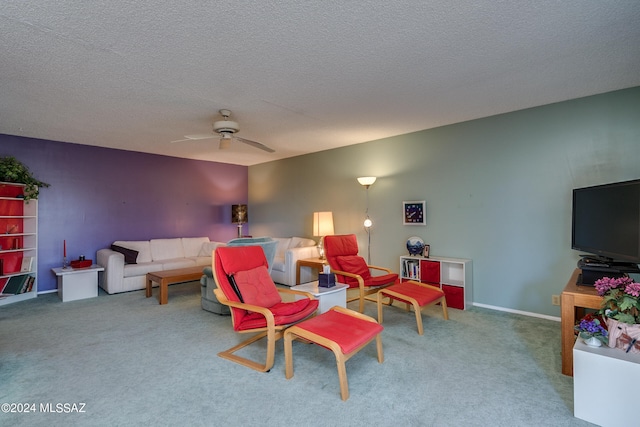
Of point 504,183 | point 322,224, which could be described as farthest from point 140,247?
point 504,183

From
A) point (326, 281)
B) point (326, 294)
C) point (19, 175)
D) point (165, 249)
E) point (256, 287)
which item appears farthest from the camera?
point (165, 249)

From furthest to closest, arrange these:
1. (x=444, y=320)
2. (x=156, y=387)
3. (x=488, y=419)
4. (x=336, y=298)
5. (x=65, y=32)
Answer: (x=444, y=320) < (x=336, y=298) < (x=156, y=387) < (x=65, y=32) < (x=488, y=419)

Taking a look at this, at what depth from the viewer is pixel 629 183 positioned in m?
2.30

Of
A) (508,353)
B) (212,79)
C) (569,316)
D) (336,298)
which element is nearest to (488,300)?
(508,353)

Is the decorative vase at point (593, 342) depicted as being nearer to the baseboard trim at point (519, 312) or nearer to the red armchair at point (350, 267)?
the baseboard trim at point (519, 312)

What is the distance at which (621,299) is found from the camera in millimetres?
1924

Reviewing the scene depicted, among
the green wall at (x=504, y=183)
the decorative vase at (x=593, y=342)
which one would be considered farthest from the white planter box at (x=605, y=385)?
the green wall at (x=504, y=183)

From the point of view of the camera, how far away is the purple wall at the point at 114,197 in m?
4.99

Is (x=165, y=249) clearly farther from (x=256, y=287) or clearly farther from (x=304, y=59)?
(x=304, y=59)

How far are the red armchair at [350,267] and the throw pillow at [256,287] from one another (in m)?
1.24

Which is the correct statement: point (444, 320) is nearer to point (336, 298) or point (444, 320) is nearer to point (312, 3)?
point (336, 298)

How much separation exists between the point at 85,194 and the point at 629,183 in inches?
274

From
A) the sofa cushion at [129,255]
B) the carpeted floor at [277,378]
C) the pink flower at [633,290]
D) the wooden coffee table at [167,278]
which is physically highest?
the pink flower at [633,290]

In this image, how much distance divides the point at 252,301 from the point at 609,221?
3.03 metres
